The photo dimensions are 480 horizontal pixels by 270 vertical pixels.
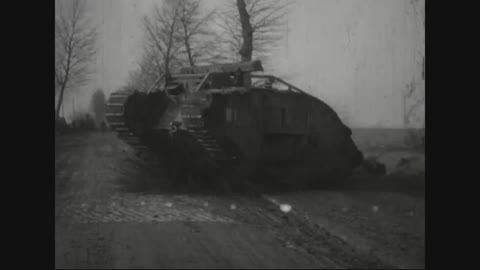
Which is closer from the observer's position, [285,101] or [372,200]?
[372,200]

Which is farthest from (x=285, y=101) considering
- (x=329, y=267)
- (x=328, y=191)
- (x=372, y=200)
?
(x=329, y=267)

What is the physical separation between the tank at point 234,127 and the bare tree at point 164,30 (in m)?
0.81

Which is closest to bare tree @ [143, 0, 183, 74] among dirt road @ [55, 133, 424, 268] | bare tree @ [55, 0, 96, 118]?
bare tree @ [55, 0, 96, 118]

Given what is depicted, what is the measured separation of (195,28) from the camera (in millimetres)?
10031

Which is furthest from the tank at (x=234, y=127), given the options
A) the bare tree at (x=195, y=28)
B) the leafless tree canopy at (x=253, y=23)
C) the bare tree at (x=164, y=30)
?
the bare tree at (x=164, y=30)

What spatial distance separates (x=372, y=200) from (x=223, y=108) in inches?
123

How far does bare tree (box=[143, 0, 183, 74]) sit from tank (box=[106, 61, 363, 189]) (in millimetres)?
805

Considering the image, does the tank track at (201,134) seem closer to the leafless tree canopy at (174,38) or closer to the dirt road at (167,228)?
the dirt road at (167,228)

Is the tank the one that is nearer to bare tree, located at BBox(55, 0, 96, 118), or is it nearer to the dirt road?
the dirt road

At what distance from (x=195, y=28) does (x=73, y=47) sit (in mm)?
2107

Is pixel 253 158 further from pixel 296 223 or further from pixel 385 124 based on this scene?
pixel 385 124

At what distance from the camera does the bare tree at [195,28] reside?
977cm

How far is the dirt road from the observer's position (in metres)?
6.56

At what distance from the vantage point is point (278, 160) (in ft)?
41.9
